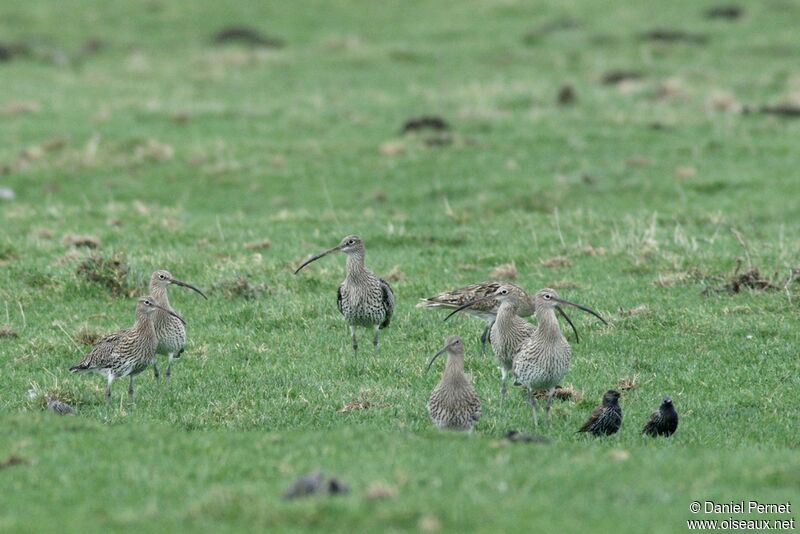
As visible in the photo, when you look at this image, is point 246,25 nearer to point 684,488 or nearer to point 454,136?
point 454,136

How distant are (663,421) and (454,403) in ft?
7.86

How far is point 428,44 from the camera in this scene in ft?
166

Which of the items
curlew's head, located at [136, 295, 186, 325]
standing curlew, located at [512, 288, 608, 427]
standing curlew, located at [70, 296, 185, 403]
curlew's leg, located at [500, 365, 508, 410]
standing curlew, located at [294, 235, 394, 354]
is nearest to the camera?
standing curlew, located at [512, 288, 608, 427]

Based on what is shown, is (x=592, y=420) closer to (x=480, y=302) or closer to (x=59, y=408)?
(x=480, y=302)

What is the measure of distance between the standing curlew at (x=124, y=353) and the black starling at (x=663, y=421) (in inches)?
245

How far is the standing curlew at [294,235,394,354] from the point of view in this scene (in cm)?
1666

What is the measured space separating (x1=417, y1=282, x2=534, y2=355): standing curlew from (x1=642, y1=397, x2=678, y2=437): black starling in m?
3.38

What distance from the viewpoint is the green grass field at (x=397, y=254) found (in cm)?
1042

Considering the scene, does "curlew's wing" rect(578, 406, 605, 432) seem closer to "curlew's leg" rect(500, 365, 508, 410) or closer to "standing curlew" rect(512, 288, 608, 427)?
"standing curlew" rect(512, 288, 608, 427)

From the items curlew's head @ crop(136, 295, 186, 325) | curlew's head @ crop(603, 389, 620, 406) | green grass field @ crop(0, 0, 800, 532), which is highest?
curlew's head @ crop(136, 295, 186, 325)

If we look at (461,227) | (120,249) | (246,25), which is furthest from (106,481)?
(246,25)

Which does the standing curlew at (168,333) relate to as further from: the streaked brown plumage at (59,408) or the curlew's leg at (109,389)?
the streaked brown plumage at (59,408)

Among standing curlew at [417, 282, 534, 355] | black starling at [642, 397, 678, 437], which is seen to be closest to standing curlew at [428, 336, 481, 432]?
black starling at [642, 397, 678, 437]

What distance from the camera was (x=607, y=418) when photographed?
1299 cm
